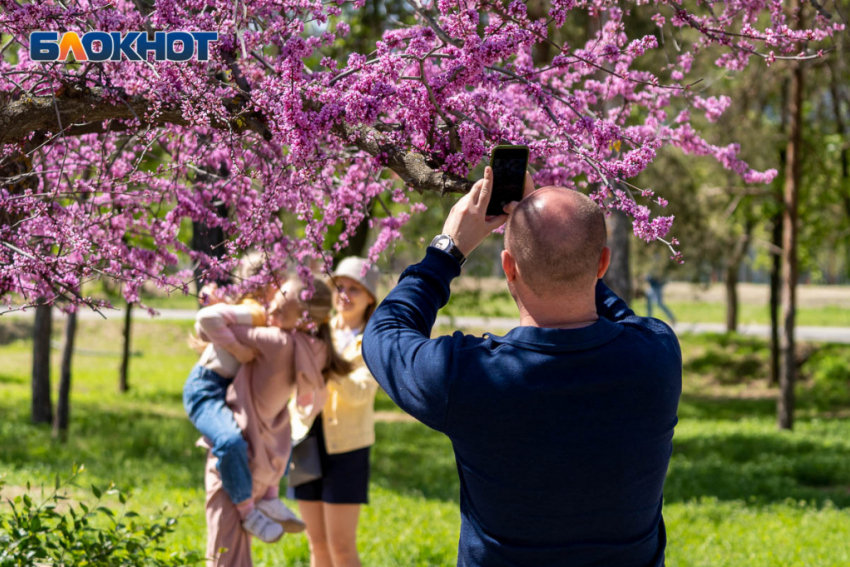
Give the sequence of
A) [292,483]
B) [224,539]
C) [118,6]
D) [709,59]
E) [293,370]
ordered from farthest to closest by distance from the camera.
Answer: [709,59], [292,483], [293,370], [224,539], [118,6]

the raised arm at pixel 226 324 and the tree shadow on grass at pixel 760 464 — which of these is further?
the tree shadow on grass at pixel 760 464

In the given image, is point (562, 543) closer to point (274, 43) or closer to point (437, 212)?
point (274, 43)

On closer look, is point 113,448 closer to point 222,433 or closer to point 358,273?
point 358,273

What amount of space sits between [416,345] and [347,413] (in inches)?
119

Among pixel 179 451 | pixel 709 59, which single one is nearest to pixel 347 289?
pixel 179 451

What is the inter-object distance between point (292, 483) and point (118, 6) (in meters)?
2.77

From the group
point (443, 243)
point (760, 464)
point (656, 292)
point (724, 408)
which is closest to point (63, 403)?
point (760, 464)

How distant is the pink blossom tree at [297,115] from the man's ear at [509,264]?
27.7 inches

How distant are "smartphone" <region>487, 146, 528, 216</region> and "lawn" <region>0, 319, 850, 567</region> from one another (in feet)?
7.52

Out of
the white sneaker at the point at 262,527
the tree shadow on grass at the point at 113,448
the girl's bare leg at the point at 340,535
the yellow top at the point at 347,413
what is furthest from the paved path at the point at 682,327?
the white sneaker at the point at 262,527

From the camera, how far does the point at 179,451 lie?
10984mm

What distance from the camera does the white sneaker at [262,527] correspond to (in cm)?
418

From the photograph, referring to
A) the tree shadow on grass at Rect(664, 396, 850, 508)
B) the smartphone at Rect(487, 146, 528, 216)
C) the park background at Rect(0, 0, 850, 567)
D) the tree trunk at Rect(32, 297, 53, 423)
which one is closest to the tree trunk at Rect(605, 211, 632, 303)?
the park background at Rect(0, 0, 850, 567)

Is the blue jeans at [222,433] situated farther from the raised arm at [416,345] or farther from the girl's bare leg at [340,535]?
the raised arm at [416,345]
